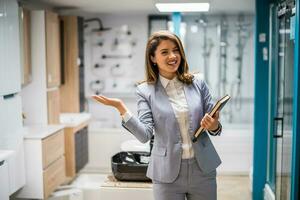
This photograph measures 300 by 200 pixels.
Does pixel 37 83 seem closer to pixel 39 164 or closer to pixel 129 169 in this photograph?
pixel 39 164

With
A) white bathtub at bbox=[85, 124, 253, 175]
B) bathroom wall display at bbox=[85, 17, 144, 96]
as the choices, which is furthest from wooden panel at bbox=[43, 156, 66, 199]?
bathroom wall display at bbox=[85, 17, 144, 96]

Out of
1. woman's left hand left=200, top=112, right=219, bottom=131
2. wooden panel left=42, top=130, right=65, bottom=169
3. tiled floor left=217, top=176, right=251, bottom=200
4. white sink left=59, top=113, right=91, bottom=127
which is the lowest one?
tiled floor left=217, top=176, right=251, bottom=200

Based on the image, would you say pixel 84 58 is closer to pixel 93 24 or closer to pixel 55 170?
pixel 93 24

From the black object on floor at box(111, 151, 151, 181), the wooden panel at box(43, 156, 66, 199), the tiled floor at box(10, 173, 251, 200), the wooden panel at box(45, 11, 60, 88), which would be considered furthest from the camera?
the wooden panel at box(45, 11, 60, 88)

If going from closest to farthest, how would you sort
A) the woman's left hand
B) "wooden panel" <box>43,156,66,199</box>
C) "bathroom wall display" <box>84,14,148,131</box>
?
the woman's left hand → "wooden panel" <box>43,156,66,199</box> → "bathroom wall display" <box>84,14,148,131</box>

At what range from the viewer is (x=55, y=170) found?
4.21 m

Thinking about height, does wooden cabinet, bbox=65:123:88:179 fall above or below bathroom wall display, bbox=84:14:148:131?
below

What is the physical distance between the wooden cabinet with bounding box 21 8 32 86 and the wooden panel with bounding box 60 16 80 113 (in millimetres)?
950

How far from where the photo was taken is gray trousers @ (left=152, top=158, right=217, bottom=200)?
190cm

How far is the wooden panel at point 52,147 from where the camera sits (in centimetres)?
391

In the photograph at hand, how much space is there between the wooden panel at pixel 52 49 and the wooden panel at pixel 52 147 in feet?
2.15

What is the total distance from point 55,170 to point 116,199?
1.74m

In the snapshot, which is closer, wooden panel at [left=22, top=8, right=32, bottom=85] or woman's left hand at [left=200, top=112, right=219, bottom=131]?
woman's left hand at [left=200, top=112, right=219, bottom=131]

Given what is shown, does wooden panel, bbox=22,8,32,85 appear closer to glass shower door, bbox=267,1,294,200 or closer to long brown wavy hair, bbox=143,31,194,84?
long brown wavy hair, bbox=143,31,194,84
